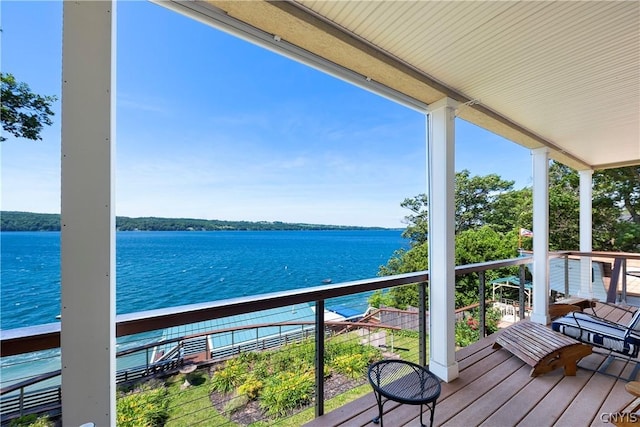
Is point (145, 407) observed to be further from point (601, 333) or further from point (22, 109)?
point (601, 333)

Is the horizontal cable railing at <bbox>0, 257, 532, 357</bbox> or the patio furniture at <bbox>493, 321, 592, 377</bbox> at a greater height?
the horizontal cable railing at <bbox>0, 257, 532, 357</bbox>

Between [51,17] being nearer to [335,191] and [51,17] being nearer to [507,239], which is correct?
[507,239]

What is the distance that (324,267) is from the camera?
26.7 meters

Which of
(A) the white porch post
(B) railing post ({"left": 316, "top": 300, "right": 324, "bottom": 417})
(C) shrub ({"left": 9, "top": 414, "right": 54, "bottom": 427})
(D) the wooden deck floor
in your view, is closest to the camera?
(C) shrub ({"left": 9, "top": 414, "right": 54, "bottom": 427})

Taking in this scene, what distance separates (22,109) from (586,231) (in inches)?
316

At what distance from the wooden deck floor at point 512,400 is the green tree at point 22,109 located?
7.99 ft

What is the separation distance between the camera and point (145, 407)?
2252 millimetres

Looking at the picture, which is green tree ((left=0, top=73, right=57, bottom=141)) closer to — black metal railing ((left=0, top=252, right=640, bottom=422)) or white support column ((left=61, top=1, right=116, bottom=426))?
white support column ((left=61, top=1, right=116, bottom=426))

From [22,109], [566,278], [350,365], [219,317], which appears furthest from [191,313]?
[566,278]

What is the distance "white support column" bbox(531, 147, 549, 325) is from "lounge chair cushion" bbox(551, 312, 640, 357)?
743 mm

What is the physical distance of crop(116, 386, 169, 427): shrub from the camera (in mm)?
2172

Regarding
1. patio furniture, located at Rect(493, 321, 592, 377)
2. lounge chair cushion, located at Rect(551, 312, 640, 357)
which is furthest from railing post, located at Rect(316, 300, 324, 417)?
lounge chair cushion, located at Rect(551, 312, 640, 357)

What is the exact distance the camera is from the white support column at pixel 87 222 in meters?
1.04

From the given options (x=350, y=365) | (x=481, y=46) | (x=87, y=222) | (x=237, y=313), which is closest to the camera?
(x=87, y=222)
